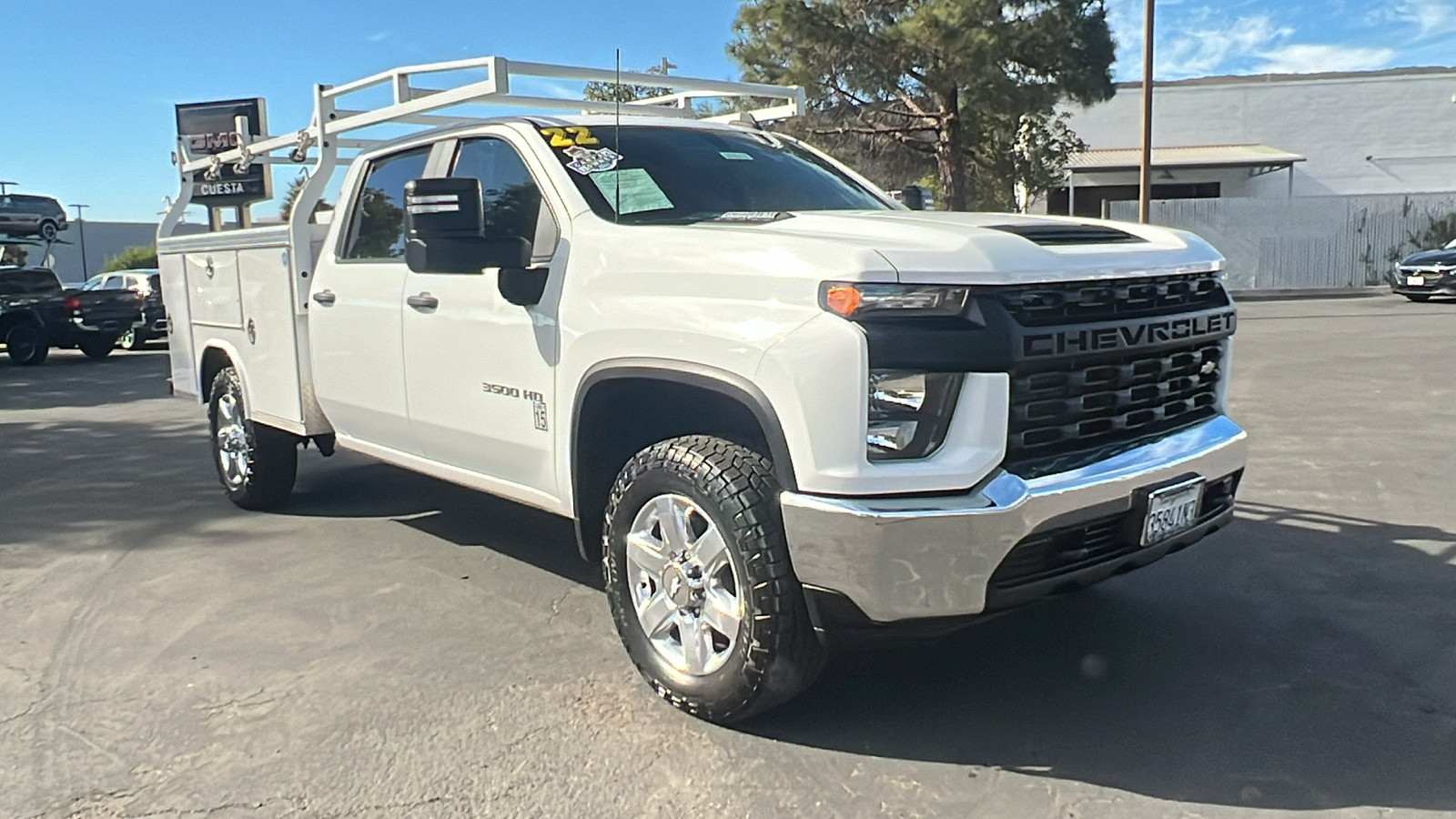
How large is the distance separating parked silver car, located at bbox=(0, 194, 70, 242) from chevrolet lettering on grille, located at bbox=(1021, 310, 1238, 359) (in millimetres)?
24810

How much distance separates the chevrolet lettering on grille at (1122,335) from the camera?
313cm

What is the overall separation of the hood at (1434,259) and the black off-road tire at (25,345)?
23.9m

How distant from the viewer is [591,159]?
13.9ft

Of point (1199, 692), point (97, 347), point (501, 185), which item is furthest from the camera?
point (97, 347)

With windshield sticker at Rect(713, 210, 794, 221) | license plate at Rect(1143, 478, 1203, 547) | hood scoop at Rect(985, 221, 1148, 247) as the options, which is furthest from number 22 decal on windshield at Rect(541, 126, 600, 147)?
license plate at Rect(1143, 478, 1203, 547)

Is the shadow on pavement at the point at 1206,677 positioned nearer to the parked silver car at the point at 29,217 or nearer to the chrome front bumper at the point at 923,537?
the chrome front bumper at the point at 923,537

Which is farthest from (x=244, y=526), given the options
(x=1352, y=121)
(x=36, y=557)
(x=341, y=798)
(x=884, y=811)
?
(x=1352, y=121)

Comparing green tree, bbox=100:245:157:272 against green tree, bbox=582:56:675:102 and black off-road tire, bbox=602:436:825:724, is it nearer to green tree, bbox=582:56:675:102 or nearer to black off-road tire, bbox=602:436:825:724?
green tree, bbox=582:56:675:102

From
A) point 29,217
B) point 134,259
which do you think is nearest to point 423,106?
point 29,217

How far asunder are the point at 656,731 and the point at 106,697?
1951mm

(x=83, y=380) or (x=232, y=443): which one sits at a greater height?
(x=232, y=443)

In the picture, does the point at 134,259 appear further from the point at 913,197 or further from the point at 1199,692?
the point at 1199,692

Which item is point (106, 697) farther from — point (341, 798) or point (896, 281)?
point (896, 281)

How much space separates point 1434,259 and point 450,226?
21918 mm
